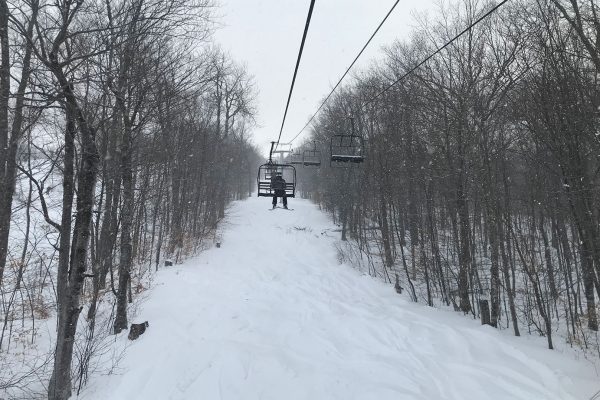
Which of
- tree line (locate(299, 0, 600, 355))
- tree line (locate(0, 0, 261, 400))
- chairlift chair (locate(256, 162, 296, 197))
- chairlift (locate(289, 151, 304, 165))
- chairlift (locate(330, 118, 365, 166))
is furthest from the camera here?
chairlift chair (locate(256, 162, 296, 197))

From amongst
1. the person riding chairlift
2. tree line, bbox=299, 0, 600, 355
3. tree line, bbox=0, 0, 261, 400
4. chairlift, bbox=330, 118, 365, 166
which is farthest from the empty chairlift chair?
tree line, bbox=0, 0, 261, 400

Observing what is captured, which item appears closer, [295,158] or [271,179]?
[271,179]

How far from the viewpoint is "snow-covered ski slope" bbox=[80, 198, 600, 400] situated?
5508 mm

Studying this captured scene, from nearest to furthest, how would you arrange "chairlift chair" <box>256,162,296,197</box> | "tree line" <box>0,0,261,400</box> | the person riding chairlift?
"tree line" <box>0,0,261,400</box> < "chairlift chair" <box>256,162,296,197</box> < the person riding chairlift

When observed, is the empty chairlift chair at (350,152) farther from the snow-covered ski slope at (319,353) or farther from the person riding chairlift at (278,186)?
the snow-covered ski slope at (319,353)

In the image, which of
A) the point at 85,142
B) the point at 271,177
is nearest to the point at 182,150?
the point at 271,177

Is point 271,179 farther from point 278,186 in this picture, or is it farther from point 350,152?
point 350,152

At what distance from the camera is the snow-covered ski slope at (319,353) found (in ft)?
18.1

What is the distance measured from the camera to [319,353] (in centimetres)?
692

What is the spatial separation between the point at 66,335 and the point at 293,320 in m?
5.21

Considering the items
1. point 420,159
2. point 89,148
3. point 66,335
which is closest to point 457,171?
point 420,159

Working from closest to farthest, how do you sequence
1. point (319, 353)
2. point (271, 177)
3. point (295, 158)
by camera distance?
point (319, 353)
point (271, 177)
point (295, 158)

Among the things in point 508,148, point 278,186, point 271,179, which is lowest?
point 278,186

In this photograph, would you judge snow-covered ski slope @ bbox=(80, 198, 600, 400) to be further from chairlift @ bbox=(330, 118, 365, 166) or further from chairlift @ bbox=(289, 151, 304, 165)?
chairlift @ bbox=(330, 118, 365, 166)
